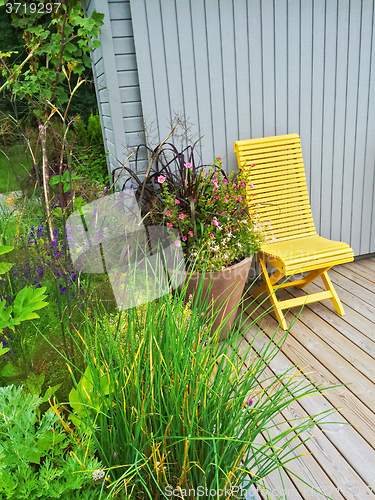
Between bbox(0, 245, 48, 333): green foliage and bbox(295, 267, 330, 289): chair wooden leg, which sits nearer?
bbox(0, 245, 48, 333): green foliage

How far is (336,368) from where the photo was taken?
231 cm

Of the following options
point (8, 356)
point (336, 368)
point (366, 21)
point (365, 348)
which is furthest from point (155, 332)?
point (366, 21)

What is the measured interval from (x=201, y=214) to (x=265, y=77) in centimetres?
130

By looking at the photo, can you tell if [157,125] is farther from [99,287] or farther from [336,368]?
[336,368]

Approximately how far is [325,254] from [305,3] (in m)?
1.90

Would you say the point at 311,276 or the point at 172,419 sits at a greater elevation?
the point at 172,419

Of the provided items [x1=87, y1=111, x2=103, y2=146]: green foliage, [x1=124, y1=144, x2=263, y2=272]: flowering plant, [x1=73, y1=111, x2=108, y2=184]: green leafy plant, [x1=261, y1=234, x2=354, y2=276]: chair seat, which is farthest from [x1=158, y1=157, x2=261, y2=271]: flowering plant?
[x1=87, y1=111, x2=103, y2=146]: green foliage

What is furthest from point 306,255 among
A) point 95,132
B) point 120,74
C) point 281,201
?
point 95,132

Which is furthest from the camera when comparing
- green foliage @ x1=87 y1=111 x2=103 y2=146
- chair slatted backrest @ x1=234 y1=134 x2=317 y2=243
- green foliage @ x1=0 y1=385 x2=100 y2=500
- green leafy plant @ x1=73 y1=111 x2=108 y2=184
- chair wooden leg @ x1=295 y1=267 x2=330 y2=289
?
green foliage @ x1=87 y1=111 x2=103 y2=146

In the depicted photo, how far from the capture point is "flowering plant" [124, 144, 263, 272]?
8.08 feet

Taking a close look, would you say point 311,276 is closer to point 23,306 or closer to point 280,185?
point 280,185

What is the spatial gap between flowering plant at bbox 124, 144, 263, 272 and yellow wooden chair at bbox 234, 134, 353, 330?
0.93 ft

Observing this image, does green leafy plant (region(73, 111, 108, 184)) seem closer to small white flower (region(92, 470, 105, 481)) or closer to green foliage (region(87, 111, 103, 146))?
green foliage (region(87, 111, 103, 146))

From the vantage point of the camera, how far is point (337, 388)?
2.16 meters
